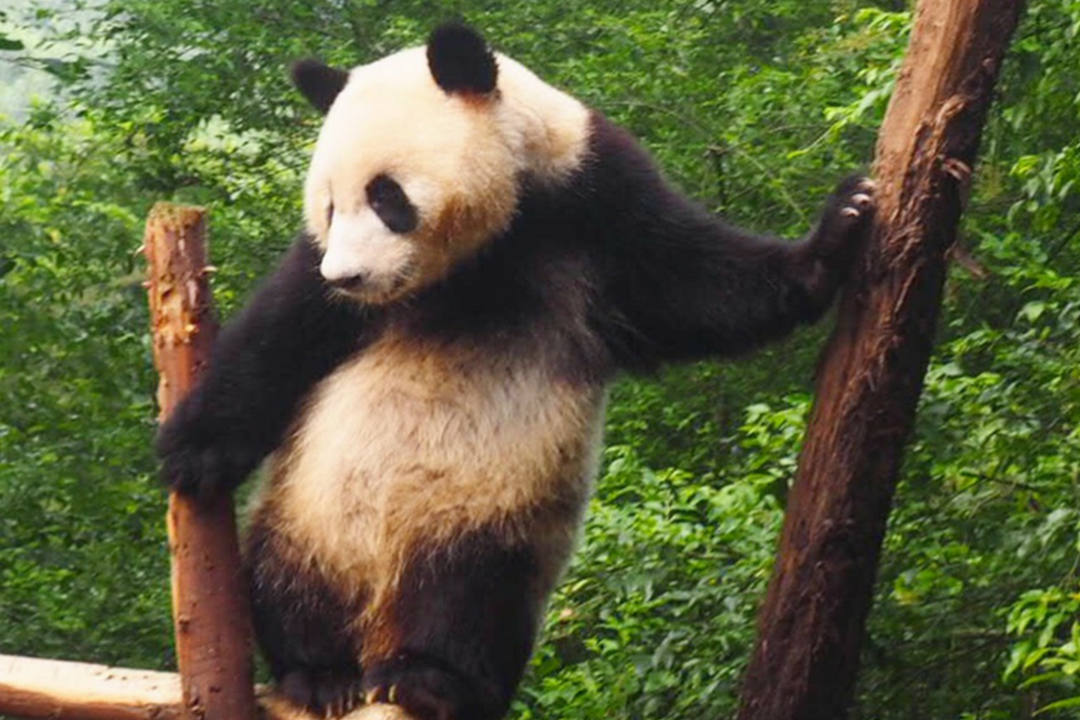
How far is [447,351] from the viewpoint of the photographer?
439 cm

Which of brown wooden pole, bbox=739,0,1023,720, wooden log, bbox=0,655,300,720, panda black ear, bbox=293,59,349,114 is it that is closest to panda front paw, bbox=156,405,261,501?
wooden log, bbox=0,655,300,720

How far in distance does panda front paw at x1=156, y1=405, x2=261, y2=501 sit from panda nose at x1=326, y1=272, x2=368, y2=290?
502 mm

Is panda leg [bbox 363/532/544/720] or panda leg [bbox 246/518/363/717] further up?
panda leg [bbox 363/532/544/720]

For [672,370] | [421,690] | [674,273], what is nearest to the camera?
[421,690]

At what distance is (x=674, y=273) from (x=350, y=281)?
79cm

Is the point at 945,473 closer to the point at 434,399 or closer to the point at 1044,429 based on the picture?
the point at 1044,429

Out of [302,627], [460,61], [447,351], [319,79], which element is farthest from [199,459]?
[460,61]

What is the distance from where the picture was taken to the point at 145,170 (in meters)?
9.24

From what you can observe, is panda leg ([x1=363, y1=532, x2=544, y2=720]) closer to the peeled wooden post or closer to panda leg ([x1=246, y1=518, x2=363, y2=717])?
panda leg ([x1=246, y1=518, x2=363, y2=717])

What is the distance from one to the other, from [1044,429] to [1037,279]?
0.47 metres

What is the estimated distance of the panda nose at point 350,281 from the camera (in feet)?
13.1

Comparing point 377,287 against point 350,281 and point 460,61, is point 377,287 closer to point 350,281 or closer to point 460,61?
point 350,281

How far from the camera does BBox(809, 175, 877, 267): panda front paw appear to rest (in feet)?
12.6

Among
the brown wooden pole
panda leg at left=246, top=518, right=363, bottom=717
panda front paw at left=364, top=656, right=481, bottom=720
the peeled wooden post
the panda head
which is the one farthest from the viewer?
panda leg at left=246, top=518, right=363, bottom=717
